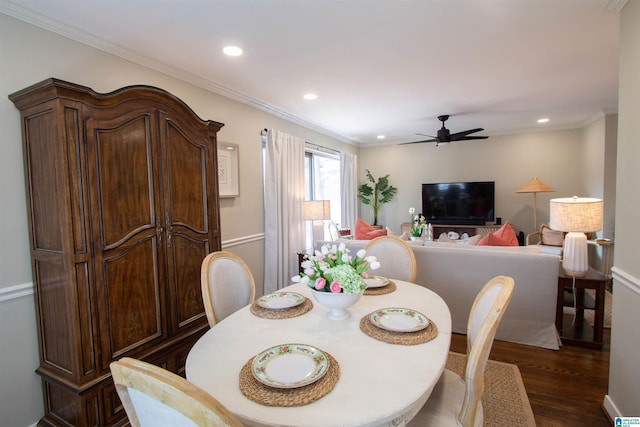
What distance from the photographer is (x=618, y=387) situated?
184cm

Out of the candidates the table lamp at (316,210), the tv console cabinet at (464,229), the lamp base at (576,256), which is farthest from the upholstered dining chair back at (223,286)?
the tv console cabinet at (464,229)

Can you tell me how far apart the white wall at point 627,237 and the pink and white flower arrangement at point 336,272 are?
1.36 m

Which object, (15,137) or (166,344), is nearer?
(15,137)

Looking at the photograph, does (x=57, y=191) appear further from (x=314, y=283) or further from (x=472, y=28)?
(x=472, y=28)

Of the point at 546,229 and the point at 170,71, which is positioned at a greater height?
the point at 170,71

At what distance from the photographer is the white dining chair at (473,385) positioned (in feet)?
3.99

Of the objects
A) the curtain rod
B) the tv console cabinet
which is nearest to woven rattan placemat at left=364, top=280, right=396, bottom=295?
the curtain rod

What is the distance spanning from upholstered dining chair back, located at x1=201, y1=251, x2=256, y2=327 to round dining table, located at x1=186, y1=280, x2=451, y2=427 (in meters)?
0.20

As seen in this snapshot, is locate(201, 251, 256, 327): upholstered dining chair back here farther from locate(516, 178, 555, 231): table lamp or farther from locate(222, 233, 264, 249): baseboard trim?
locate(516, 178, 555, 231): table lamp

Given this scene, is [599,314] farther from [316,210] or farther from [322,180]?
[322,180]

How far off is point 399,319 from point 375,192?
5627mm

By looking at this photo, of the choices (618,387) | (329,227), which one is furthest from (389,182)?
(618,387)

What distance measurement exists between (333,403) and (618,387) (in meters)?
1.92

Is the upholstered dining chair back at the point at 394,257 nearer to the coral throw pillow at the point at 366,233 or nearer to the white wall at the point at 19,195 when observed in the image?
the coral throw pillow at the point at 366,233
